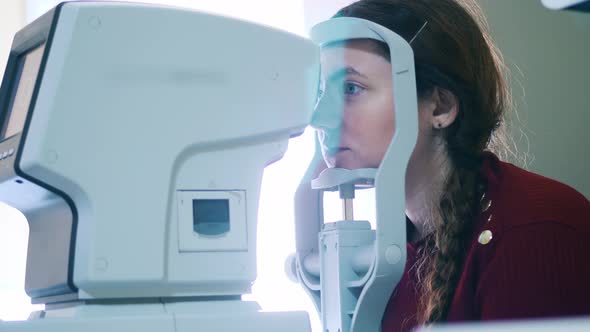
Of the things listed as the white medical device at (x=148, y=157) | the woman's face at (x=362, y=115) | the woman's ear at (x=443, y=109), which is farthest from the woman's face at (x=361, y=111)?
the white medical device at (x=148, y=157)

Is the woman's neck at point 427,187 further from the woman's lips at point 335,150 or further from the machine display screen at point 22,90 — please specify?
the machine display screen at point 22,90

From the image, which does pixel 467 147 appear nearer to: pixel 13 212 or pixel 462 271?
pixel 462 271

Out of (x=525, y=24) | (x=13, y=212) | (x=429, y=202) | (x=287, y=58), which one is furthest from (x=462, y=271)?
(x=13, y=212)

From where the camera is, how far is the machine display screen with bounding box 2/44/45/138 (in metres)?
0.90

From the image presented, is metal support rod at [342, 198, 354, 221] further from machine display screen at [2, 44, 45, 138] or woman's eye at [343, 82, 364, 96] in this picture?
machine display screen at [2, 44, 45, 138]

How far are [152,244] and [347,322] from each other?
14.9 inches

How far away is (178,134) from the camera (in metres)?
0.89

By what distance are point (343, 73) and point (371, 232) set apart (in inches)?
10.5

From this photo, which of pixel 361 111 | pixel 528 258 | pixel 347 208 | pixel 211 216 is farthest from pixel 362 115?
pixel 211 216

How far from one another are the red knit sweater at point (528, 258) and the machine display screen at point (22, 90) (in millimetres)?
682

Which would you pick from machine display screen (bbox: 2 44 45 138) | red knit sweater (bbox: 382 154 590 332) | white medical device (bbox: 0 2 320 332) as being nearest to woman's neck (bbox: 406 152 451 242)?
red knit sweater (bbox: 382 154 590 332)

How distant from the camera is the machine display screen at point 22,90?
2.97ft

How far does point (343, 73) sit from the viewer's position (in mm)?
1276

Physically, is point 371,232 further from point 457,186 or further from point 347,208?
point 457,186
